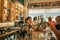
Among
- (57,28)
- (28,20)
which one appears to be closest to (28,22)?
(28,20)

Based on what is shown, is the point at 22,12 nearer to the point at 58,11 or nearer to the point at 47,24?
the point at 47,24

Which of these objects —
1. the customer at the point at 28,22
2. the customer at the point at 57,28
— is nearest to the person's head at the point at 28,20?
the customer at the point at 28,22

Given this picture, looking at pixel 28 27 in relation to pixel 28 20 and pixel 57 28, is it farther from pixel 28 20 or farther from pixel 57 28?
pixel 57 28

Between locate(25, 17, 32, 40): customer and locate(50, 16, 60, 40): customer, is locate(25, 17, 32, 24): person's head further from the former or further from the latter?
locate(50, 16, 60, 40): customer

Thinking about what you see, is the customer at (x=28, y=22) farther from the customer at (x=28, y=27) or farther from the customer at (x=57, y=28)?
the customer at (x=57, y=28)

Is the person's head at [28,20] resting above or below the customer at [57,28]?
above

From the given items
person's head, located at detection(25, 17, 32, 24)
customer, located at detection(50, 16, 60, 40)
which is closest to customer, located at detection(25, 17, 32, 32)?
person's head, located at detection(25, 17, 32, 24)

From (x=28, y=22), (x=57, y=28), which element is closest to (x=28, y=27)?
(x=28, y=22)

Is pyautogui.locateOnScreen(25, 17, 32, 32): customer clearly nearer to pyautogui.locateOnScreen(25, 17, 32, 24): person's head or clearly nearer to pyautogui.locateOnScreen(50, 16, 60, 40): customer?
pyautogui.locateOnScreen(25, 17, 32, 24): person's head

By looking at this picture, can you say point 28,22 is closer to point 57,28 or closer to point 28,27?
point 28,27

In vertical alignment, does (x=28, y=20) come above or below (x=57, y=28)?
above

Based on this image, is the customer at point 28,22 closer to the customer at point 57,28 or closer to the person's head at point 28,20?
the person's head at point 28,20

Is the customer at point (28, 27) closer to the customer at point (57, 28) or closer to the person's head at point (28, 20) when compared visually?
the person's head at point (28, 20)

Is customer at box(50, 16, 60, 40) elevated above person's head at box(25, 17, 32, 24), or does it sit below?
below
